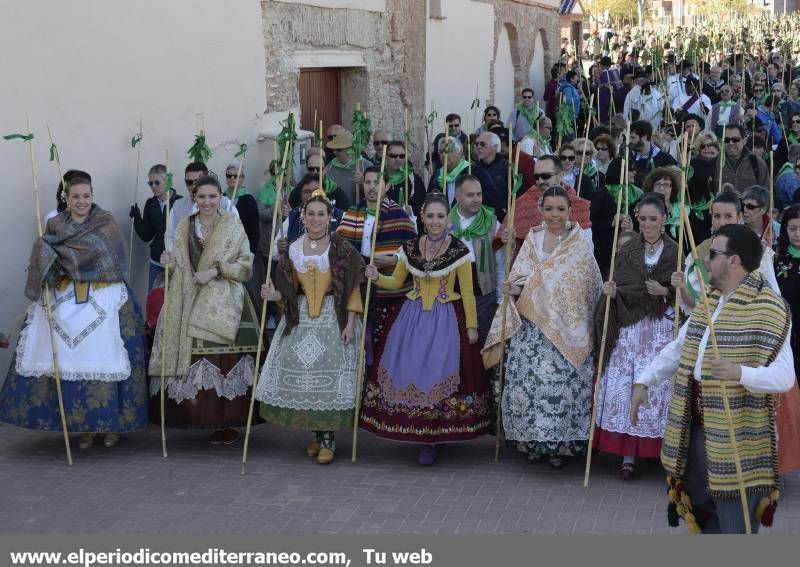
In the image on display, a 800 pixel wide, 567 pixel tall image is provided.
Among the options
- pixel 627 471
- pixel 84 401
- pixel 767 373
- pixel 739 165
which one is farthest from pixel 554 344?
pixel 739 165

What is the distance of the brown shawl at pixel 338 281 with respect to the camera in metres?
7.01

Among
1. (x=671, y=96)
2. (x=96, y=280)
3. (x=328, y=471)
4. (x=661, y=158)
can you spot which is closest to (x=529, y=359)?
(x=328, y=471)

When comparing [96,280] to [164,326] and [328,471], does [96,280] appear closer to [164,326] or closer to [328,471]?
[164,326]

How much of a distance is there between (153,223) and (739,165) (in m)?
4.84

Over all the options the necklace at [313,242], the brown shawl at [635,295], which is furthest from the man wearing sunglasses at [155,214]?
the brown shawl at [635,295]

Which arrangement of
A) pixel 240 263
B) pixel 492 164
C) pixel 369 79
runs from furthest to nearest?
pixel 369 79
pixel 492 164
pixel 240 263

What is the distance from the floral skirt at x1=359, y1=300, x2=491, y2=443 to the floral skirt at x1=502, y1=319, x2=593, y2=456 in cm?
26

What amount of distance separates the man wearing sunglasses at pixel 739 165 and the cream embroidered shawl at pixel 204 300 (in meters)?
4.44

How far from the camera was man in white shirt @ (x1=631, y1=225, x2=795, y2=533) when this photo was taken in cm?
434

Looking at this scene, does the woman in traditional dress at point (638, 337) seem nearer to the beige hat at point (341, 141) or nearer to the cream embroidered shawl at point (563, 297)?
the cream embroidered shawl at point (563, 297)

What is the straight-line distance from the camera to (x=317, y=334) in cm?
702

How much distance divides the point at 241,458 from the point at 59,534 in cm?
153

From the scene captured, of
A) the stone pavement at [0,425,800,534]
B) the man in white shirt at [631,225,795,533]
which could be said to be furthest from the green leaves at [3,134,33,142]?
the man in white shirt at [631,225,795,533]

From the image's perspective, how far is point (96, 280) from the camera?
7.14 metres
